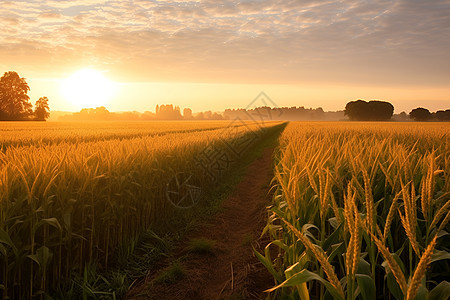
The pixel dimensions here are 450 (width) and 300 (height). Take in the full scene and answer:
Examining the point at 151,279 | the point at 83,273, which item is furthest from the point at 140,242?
the point at 83,273

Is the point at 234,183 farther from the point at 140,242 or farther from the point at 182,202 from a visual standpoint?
the point at 140,242

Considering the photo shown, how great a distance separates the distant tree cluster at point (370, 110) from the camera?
104 meters

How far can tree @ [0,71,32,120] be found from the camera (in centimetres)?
6042

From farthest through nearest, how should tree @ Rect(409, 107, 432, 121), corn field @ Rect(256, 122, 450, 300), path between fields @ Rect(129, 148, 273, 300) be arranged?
1. tree @ Rect(409, 107, 432, 121)
2. path between fields @ Rect(129, 148, 273, 300)
3. corn field @ Rect(256, 122, 450, 300)

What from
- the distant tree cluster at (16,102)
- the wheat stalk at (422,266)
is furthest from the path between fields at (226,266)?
the distant tree cluster at (16,102)

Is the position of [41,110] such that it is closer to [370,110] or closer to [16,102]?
[16,102]

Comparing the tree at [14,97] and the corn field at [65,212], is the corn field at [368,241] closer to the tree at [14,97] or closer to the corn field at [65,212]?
the corn field at [65,212]

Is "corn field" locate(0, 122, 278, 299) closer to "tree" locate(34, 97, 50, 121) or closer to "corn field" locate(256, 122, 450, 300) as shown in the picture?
"corn field" locate(256, 122, 450, 300)

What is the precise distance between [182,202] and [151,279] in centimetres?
340

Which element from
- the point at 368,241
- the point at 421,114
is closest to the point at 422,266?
the point at 368,241

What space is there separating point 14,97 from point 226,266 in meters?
73.4

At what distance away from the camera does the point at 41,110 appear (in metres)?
64.5

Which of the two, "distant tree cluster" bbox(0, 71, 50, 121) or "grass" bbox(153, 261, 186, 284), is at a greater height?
"distant tree cluster" bbox(0, 71, 50, 121)

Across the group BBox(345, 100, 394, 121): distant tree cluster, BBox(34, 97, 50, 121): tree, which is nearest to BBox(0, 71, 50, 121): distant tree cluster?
BBox(34, 97, 50, 121): tree
